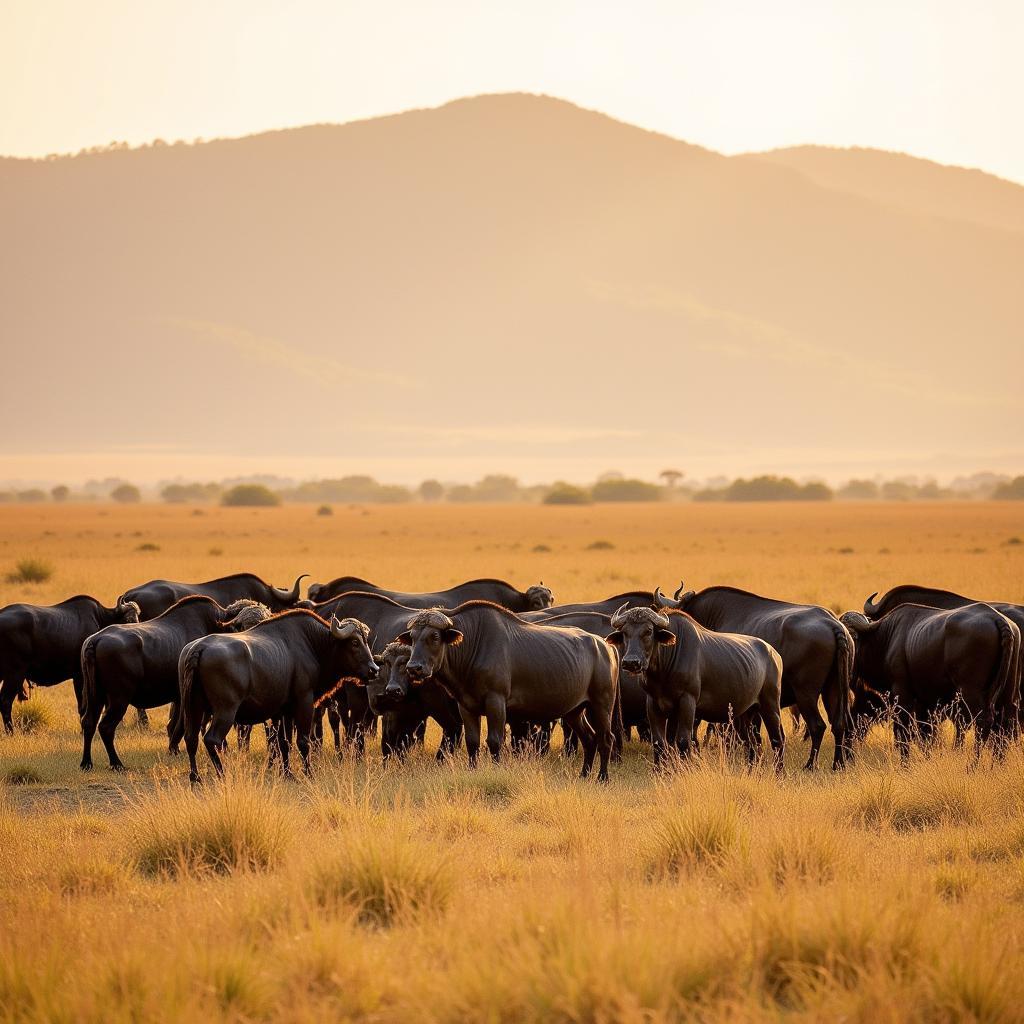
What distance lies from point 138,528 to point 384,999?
6743 cm

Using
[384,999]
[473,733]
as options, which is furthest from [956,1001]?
[473,733]

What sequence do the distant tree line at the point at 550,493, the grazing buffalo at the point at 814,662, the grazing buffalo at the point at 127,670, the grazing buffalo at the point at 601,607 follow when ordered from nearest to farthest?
the grazing buffalo at the point at 127,670, the grazing buffalo at the point at 814,662, the grazing buffalo at the point at 601,607, the distant tree line at the point at 550,493

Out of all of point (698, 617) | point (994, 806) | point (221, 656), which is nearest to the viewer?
point (994, 806)

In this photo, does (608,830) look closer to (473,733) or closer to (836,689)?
(473,733)

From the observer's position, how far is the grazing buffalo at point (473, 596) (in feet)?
52.3

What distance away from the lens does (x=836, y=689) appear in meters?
13.4

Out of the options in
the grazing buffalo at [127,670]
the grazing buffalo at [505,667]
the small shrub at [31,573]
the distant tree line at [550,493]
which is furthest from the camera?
the distant tree line at [550,493]

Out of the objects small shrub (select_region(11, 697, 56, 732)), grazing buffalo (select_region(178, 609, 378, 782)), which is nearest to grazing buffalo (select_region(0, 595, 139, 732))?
small shrub (select_region(11, 697, 56, 732))

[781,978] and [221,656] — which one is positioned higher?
[221,656]

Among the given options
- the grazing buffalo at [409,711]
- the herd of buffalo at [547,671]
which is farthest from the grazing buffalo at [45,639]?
the grazing buffalo at [409,711]

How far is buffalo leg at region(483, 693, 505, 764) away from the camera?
12398mm

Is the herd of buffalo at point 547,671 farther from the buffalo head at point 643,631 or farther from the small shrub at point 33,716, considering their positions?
the small shrub at point 33,716

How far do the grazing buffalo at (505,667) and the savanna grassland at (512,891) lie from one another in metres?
0.57

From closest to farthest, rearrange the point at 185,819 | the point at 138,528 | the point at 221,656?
the point at 185,819, the point at 221,656, the point at 138,528
